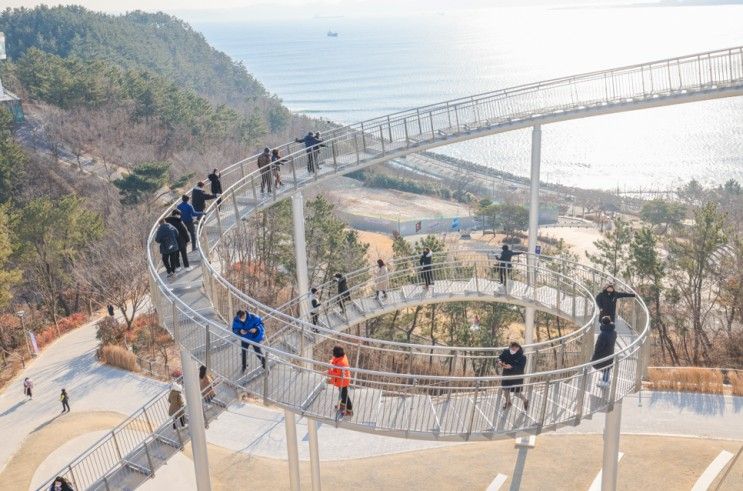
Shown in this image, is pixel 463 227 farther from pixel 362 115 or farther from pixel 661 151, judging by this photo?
pixel 362 115

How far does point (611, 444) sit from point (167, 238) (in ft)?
31.2

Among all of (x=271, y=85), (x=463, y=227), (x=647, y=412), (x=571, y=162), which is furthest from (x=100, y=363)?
(x=271, y=85)

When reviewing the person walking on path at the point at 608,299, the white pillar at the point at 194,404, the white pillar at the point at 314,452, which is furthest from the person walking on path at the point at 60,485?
the person walking on path at the point at 608,299

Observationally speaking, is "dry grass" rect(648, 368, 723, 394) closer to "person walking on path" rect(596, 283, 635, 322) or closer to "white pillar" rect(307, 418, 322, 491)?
"person walking on path" rect(596, 283, 635, 322)

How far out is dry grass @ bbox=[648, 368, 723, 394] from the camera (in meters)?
22.8

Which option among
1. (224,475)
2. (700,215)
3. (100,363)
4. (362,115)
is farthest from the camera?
(362,115)

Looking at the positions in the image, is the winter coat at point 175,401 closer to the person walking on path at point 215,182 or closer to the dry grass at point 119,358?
the person walking on path at point 215,182

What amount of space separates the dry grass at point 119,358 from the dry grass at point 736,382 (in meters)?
19.9

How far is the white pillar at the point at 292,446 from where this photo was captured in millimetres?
16922

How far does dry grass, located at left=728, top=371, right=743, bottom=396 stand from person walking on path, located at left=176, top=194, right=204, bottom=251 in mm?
16470

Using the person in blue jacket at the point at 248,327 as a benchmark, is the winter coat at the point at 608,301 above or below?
below

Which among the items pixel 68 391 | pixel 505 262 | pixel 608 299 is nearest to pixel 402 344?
pixel 608 299

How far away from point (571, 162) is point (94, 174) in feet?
191

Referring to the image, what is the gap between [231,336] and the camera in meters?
13.0
